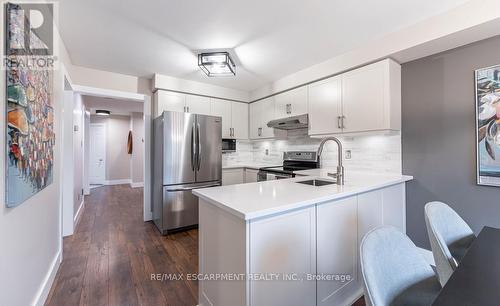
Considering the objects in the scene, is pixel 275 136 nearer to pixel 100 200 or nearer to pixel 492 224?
pixel 492 224

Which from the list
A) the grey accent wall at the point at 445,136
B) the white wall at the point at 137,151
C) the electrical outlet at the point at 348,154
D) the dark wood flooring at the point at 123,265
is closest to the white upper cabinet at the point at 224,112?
the dark wood flooring at the point at 123,265

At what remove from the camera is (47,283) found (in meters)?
1.77

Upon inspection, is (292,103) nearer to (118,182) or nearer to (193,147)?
(193,147)

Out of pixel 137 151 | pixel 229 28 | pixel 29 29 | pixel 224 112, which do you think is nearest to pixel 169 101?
pixel 224 112

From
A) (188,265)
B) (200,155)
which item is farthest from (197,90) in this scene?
(188,265)

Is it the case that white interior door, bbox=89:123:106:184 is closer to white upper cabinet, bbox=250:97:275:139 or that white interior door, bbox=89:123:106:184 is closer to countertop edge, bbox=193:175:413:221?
white upper cabinet, bbox=250:97:275:139

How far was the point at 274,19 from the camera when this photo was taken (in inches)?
76.7

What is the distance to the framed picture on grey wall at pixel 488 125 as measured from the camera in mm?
1846

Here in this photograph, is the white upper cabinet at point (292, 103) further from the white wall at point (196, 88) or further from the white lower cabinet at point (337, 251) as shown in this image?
the white lower cabinet at point (337, 251)

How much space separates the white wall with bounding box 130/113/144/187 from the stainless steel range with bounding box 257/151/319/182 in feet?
16.1

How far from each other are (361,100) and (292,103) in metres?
1.16

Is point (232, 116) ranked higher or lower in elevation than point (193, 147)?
higher

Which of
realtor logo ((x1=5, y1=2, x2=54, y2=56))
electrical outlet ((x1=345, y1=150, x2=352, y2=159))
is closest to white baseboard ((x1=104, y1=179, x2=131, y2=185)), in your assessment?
realtor logo ((x1=5, y1=2, x2=54, y2=56))

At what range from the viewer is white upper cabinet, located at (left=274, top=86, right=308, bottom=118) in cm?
327
